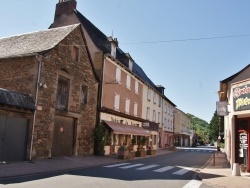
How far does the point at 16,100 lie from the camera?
14461mm

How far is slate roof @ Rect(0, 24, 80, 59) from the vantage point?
17.0 metres

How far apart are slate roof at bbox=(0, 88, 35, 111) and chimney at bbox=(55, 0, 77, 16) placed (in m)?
11.1

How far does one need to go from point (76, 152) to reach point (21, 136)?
5.31 meters

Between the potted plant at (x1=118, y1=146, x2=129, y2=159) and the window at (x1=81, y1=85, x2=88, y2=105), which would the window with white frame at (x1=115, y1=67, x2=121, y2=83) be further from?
the potted plant at (x1=118, y1=146, x2=129, y2=159)

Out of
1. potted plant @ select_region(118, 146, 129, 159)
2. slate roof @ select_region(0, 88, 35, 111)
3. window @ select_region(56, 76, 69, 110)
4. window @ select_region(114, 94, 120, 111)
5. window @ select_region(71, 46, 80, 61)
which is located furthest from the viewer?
window @ select_region(114, 94, 120, 111)

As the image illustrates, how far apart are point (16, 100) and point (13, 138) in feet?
6.41

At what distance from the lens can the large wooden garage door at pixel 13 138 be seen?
554 inches

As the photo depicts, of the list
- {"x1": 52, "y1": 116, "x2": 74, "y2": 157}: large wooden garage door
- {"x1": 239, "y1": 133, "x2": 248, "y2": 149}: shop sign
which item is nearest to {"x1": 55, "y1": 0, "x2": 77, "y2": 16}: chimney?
{"x1": 52, "y1": 116, "x2": 74, "y2": 157}: large wooden garage door

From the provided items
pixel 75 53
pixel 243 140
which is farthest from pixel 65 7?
pixel 243 140

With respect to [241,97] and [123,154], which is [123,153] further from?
[241,97]

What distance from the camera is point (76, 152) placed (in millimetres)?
19703

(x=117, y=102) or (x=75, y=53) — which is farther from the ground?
(x=75, y=53)

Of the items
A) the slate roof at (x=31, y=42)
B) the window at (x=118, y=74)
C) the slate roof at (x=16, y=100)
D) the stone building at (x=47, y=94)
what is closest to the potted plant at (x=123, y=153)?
the stone building at (x=47, y=94)

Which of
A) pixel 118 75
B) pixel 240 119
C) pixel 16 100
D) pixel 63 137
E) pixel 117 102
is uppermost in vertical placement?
pixel 118 75
